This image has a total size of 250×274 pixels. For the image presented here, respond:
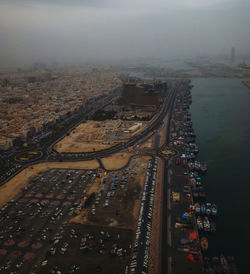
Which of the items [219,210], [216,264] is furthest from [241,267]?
[219,210]

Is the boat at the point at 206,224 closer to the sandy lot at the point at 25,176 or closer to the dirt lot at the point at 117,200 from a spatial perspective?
the dirt lot at the point at 117,200

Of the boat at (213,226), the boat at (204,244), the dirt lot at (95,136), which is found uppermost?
the dirt lot at (95,136)

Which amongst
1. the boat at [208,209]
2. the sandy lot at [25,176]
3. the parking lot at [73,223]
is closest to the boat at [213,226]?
the boat at [208,209]

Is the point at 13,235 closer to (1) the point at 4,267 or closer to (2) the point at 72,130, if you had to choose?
(1) the point at 4,267

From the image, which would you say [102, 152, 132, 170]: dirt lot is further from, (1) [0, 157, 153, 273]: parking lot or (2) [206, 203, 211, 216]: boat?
(2) [206, 203, 211, 216]: boat

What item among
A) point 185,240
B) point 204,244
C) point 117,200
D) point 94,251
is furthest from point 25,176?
point 204,244

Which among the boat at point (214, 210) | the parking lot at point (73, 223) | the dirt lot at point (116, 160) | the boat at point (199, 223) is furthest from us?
the dirt lot at point (116, 160)

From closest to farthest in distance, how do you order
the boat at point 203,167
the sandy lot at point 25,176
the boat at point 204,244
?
the boat at point 204,244 → the sandy lot at point 25,176 → the boat at point 203,167

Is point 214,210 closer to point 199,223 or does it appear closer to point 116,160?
point 199,223
